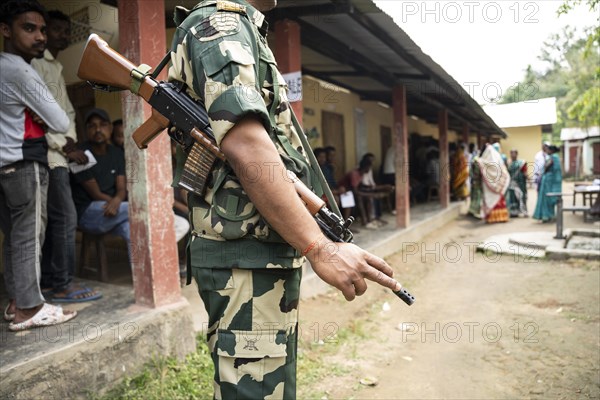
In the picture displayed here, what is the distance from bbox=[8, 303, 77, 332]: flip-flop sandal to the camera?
7.66 ft

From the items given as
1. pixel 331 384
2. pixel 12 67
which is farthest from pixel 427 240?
pixel 12 67

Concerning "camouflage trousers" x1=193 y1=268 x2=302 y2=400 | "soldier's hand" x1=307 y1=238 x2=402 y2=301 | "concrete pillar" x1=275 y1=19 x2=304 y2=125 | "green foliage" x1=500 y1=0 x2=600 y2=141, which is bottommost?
"camouflage trousers" x1=193 y1=268 x2=302 y2=400

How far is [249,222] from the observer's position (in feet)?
4.13

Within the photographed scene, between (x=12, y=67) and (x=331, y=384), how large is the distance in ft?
8.46

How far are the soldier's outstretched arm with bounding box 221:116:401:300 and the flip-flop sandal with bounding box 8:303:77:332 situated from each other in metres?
1.92

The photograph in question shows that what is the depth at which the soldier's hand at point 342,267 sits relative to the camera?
114 centimetres

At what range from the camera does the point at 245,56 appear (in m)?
1.14

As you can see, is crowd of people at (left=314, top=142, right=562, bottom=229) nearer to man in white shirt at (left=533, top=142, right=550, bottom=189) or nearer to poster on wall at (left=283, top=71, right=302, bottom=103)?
man in white shirt at (left=533, top=142, right=550, bottom=189)

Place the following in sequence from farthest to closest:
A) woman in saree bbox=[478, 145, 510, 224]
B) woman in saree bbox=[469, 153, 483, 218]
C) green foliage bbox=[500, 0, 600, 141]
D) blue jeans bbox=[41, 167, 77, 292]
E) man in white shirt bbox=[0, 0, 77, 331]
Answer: green foliage bbox=[500, 0, 600, 141], woman in saree bbox=[469, 153, 483, 218], woman in saree bbox=[478, 145, 510, 224], blue jeans bbox=[41, 167, 77, 292], man in white shirt bbox=[0, 0, 77, 331]

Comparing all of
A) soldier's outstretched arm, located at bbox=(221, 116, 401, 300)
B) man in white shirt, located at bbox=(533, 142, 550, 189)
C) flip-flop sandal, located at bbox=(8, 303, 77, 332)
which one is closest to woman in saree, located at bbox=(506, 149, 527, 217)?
man in white shirt, located at bbox=(533, 142, 550, 189)

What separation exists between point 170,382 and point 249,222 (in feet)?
5.69

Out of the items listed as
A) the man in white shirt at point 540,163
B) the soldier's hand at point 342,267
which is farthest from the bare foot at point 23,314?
the man in white shirt at point 540,163

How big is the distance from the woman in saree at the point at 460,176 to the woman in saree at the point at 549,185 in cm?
287

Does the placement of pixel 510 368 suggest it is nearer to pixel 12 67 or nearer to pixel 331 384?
pixel 331 384
